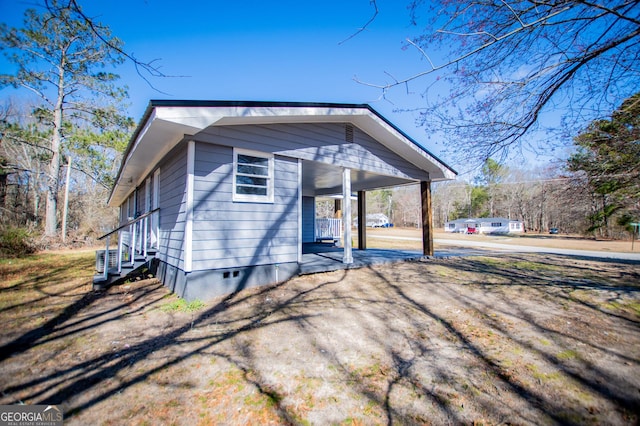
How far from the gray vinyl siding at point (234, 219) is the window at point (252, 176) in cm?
11

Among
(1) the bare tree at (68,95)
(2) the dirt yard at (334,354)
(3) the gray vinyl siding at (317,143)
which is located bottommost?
(2) the dirt yard at (334,354)

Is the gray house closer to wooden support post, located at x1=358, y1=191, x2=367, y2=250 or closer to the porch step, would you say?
the porch step

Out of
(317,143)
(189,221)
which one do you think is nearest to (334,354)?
(189,221)

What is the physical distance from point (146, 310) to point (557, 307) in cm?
718

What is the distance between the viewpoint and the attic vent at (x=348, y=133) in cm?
738

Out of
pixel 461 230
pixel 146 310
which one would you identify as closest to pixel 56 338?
pixel 146 310

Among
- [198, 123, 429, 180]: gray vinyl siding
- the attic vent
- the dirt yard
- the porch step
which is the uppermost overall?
the attic vent

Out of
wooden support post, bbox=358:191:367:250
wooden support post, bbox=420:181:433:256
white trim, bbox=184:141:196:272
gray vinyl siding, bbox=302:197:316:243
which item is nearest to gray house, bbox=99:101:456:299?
white trim, bbox=184:141:196:272

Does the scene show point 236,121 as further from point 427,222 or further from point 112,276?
point 427,222

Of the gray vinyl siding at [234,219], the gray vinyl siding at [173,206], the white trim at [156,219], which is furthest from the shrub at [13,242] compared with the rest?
the gray vinyl siding at [234,219]

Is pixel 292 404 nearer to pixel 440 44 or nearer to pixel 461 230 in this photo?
pixel 440 44

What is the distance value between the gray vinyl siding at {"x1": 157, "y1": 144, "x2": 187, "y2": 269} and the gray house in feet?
0.07

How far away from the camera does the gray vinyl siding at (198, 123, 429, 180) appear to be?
5618 millimetres

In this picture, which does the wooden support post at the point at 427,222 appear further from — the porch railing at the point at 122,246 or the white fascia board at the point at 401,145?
the porch railing at the point at 122,246
